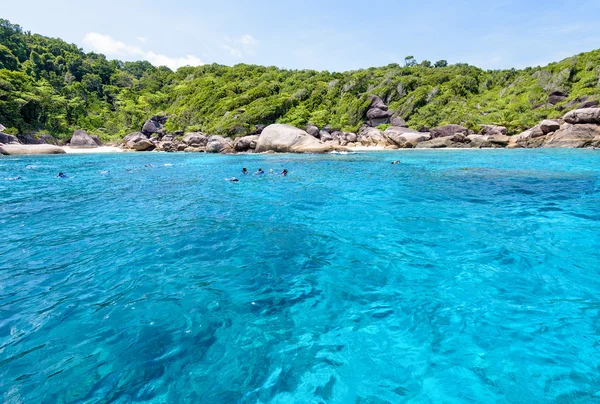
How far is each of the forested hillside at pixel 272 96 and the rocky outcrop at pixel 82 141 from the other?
6489 millimetres

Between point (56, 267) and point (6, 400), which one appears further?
point (56, 267)

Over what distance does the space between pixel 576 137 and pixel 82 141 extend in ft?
209

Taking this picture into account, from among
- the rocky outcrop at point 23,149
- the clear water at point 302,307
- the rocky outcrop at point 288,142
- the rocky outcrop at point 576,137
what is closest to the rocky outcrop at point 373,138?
the rocky outcrop at point 288,142

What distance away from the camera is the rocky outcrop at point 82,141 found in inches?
1735

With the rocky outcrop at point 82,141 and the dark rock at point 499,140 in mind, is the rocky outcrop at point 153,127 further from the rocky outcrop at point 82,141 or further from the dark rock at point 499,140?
the dark rock at point 499,140

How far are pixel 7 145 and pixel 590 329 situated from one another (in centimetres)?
4861

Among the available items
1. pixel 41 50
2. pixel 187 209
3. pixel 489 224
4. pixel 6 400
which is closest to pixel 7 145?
pixel 187 209

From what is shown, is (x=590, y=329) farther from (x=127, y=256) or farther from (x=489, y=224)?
(x=127, y=256)

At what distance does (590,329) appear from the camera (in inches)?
129

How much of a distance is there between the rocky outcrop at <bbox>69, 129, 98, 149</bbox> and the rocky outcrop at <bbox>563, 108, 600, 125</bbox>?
208ft

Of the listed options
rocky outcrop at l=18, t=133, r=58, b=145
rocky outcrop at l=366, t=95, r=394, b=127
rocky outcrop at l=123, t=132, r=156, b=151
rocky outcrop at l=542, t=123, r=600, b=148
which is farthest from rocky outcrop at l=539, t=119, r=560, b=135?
rocky outcrop at l=18, t=133, r=58, b=145

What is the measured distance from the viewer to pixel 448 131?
1623 inches

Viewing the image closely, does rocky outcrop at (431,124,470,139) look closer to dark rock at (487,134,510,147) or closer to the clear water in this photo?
dark rock at (487,134,510,147)

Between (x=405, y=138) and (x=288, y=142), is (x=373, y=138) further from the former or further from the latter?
(x=288, y=142)
